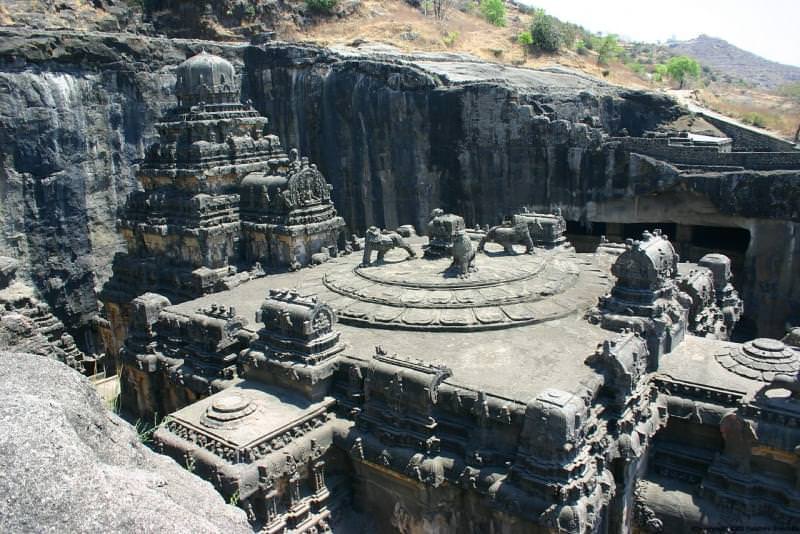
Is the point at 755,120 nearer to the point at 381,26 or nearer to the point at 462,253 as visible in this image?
the point at 381,26

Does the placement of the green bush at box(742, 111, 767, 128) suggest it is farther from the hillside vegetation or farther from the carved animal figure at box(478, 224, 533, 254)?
the carved animal figure at box(478, 224, 533, 254)

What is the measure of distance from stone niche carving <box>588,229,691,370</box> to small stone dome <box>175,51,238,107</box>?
16.1 meters

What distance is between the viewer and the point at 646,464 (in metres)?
12.5

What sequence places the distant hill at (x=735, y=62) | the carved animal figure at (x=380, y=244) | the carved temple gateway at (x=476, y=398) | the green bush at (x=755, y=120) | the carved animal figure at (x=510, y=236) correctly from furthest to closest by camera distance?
the distant hill at (x=735, y=62), the green bush at (x=755, y=120), the carved animal figure at (x=510, y=236), the carved animal figure at (x=380, y=244), the carved temple gateway at (x=476, y=398)

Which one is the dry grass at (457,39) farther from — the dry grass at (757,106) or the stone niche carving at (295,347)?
the stone niche carving at (295,347)

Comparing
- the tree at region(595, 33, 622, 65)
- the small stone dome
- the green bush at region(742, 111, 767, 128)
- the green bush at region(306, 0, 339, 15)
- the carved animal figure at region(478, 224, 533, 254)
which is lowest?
the carved animal figure at region(478, 224, 533, 254)

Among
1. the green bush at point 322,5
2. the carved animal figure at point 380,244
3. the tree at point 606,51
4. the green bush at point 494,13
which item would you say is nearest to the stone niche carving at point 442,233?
the carved animal figure at point 380,244

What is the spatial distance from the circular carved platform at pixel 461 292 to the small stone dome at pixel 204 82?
9.48 m

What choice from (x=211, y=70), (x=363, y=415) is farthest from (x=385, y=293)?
(x=211, y=70)

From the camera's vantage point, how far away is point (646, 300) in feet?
45.6

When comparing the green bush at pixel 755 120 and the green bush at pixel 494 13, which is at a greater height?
the green bush at pixel 494 13

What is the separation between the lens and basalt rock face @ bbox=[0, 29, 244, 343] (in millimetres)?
25781

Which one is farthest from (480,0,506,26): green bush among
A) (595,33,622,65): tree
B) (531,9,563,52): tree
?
(531,9,563,52): tree

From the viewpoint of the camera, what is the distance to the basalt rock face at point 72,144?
2578 cm
